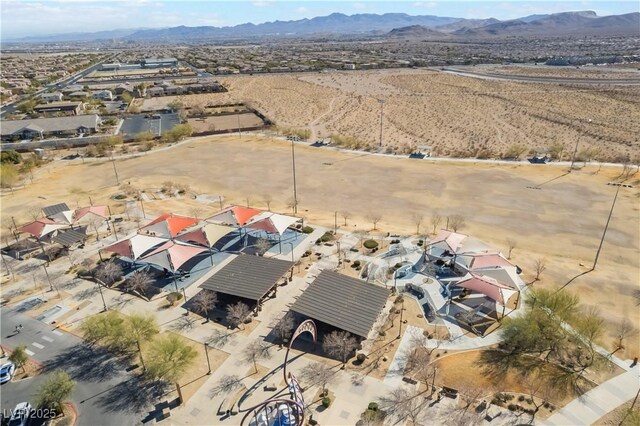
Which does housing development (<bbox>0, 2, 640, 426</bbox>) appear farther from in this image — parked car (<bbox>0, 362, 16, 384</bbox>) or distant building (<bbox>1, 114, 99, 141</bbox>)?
distant building (<bbox>1, 114, 99, 141</bbox>)

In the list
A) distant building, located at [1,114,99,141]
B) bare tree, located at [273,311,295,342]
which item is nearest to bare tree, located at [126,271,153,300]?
bare tree, located at [273,311,295,342]

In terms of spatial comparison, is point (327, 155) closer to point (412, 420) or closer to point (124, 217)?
point (124, 217)

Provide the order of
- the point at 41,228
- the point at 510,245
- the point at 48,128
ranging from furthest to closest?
the point at 48,128 → the point at 41,228 → the point at 510,245

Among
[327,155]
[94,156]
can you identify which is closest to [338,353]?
[327,155]

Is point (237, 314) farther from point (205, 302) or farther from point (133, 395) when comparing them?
point (133, 395)

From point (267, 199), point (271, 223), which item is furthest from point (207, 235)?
point (267, 199)

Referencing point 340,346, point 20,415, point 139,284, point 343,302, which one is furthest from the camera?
point 139,284

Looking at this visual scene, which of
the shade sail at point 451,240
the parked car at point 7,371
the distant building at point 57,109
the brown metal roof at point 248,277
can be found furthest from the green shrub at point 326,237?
the distant building at point 57,109
